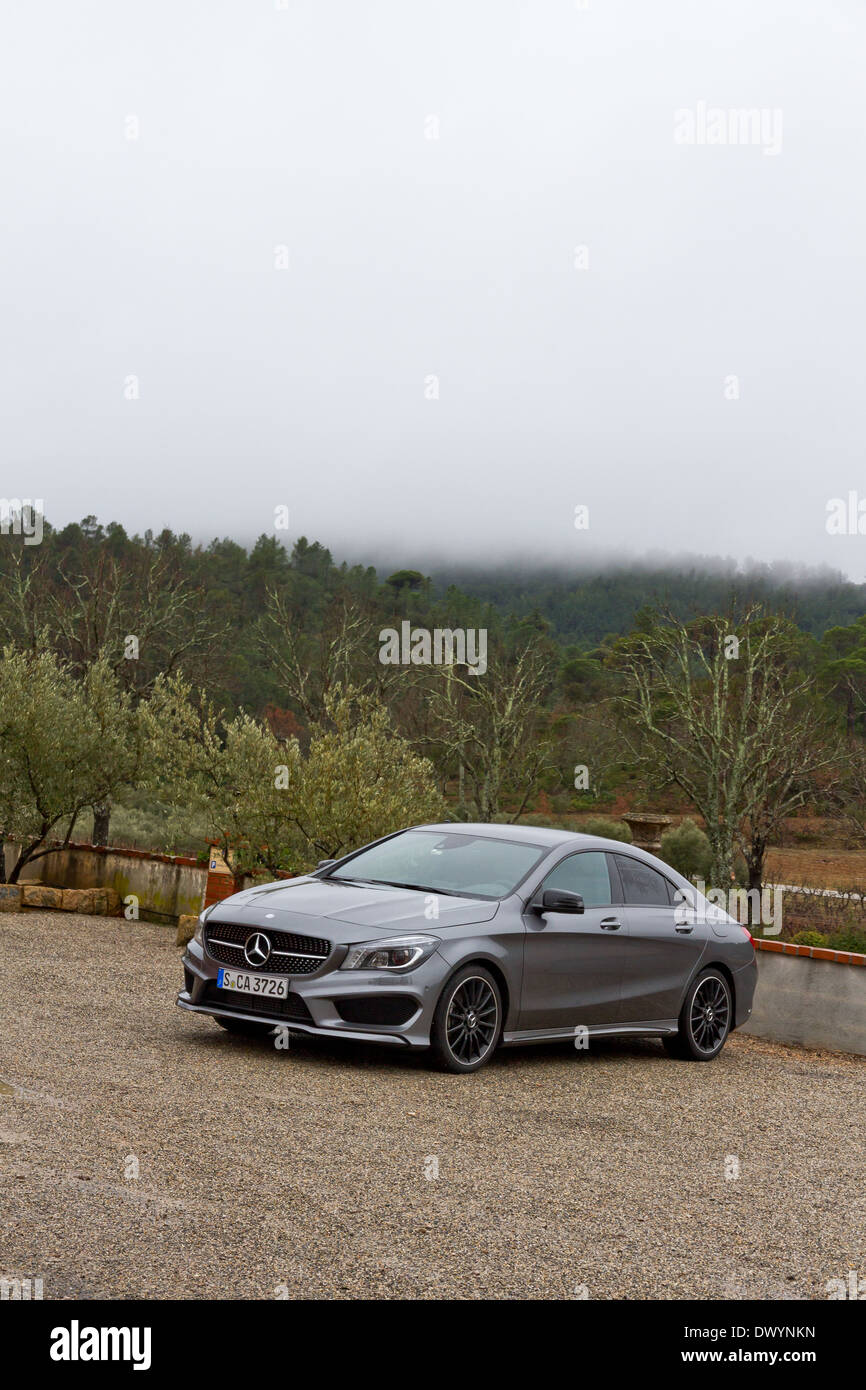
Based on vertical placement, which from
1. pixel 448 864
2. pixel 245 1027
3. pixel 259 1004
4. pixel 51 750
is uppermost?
pixel 51 750

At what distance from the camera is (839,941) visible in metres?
28.1

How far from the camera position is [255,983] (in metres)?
8.36

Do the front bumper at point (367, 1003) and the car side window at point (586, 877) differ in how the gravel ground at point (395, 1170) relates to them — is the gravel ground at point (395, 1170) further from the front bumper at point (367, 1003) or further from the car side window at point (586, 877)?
the car side window at point (586, 877)

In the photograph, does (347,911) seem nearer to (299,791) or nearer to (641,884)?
Answer: (641,884)

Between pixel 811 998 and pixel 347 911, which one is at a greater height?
pixel 347 911

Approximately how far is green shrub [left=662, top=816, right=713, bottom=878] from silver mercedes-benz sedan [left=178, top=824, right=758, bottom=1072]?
34.3 metres

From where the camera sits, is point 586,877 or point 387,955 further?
point 586,877

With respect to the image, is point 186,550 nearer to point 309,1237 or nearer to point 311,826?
point 311,826

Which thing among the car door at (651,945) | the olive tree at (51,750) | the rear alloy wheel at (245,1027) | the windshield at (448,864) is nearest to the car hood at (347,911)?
the windshield at (448,864)

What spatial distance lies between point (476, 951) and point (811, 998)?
4.74 metres

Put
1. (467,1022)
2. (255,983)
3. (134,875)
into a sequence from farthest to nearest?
(134,875) → (467,1022) → (255,983)

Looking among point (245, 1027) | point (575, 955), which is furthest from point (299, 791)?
point (575, 955)

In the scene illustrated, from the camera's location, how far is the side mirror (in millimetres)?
8828

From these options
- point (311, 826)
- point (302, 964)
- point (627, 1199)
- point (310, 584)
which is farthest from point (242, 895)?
point (310, 584)
